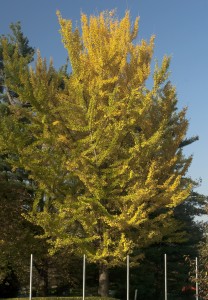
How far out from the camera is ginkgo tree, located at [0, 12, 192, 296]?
17969mm

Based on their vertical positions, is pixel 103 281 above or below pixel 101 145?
below

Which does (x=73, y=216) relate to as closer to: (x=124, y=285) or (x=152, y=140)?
(x=152, y=140)

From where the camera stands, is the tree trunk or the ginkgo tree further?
the tree trunk

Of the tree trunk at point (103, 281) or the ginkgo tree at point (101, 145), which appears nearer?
the ginkgo tree at point (101, 145)

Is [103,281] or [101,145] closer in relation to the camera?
[101,145]

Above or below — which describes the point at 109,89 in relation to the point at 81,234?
above

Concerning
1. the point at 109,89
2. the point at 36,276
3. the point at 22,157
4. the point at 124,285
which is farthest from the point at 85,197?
the point at 124,285

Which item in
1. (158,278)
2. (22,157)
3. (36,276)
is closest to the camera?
(22,157)

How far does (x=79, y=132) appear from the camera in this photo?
19.6m

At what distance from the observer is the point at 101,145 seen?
18.2 meters

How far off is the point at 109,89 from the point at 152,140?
293 centimetres

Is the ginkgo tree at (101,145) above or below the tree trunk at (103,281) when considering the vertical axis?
above

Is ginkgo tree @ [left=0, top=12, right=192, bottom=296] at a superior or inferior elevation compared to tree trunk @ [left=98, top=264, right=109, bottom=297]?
superior

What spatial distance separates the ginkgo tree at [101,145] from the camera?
18.0m
